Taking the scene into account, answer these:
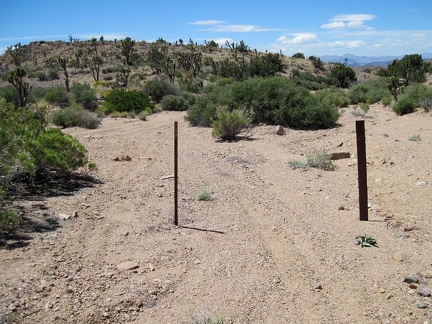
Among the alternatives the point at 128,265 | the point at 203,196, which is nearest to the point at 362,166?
the point at 203,196

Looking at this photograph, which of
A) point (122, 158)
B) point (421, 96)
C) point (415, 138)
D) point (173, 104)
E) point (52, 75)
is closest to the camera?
point (122, 158)

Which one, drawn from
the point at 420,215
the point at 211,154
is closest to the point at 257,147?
the point at 211,154

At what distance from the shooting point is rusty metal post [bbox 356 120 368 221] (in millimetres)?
6691

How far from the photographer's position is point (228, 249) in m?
6.30

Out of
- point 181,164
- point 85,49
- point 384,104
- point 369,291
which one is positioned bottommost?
point 369,291

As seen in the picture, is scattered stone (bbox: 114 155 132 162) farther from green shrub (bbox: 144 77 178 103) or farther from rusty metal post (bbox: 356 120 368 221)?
green shrub (bbox: 144 77 178 103)

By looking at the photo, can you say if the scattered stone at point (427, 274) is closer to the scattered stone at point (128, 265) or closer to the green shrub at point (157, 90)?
the scattered stone at point (128, 265)

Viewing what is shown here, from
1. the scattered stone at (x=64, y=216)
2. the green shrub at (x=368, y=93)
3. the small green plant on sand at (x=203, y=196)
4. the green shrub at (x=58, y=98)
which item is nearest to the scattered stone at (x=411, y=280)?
the small green plant on sand at (x=203, y=196)

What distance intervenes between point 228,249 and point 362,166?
2556mm

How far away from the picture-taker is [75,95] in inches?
1013

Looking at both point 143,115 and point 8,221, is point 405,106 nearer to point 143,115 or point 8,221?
point 143,115

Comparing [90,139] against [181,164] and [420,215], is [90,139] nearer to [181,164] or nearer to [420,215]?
[181,164]

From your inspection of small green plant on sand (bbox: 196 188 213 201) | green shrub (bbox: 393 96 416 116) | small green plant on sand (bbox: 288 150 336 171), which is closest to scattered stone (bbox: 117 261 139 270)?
small green plant on sand (bbox: 196 188 213 201)

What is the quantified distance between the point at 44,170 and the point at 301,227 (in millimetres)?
6059
